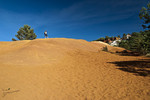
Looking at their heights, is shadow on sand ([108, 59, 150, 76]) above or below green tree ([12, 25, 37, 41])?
below

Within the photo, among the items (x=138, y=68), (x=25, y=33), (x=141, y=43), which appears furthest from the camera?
(x=25, y=33)

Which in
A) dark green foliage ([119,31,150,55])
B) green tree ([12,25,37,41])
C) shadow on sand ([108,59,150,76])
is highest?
green tree ([12,25,37,41])

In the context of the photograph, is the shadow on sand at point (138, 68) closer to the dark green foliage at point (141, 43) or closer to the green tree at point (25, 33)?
the dark green foliage at point (141, 43)

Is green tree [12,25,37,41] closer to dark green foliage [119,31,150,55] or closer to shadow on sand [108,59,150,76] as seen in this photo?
dark green foliage [119,31,150,55]

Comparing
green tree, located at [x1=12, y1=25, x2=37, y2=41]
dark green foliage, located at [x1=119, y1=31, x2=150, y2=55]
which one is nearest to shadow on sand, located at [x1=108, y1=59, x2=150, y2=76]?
dark green foliage, located at [x1=119, y1=31, x2=150, y2=55]

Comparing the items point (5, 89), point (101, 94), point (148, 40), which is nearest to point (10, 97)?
point (5, 89)

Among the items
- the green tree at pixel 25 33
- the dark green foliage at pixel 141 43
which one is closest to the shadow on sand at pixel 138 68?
the dark green foliage at pixel 141 43

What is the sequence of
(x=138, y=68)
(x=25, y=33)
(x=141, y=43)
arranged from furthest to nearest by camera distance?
(x=25, y=33) → (x=141, y=43) → (x=138, y=68)

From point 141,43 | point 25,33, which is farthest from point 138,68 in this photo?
point 25,33

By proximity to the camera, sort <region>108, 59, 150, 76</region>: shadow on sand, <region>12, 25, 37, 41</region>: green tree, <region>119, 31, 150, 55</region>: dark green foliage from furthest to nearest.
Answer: <region>12, 25, 37, 41</region>: green tree < <region>119, 31, 150, 55</region>: dark green foliage < <region>108, 59, 150, 76</region>: shadow on sand

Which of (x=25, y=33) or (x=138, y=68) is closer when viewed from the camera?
(x=138, y=68)

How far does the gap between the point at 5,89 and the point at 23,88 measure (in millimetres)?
848

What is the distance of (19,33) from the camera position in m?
40.4

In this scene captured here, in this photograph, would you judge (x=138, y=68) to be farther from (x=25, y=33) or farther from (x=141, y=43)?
(x=25, y=33)
